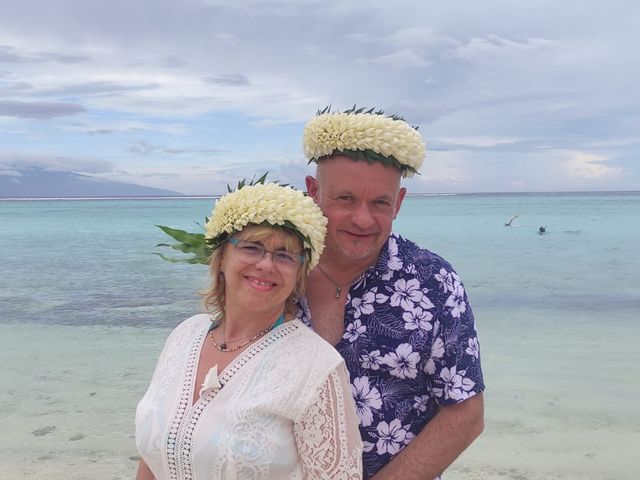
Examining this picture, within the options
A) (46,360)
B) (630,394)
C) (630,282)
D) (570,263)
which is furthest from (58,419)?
(570,263)

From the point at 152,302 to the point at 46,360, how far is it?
4.02 meters

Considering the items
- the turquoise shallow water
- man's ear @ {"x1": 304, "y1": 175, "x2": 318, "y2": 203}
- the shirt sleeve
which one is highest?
man's ear @ {"x1": 304, "y1": 175, "x2": 318, "y2": 203}

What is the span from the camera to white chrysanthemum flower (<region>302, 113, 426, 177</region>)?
90.5 inches

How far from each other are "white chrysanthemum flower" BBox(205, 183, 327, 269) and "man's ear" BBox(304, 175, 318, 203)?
26cm

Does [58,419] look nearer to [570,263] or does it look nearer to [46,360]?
[46,360]

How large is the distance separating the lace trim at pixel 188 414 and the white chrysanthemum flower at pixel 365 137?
628 mm

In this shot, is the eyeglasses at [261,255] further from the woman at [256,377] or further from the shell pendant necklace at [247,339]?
the shell pendant necklace at [247,339]

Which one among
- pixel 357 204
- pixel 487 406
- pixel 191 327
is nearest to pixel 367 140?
pixel 357 204

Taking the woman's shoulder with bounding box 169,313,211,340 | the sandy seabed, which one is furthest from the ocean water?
the woman's shoulder with bounding box 169,313,211,340

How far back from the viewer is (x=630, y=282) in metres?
15.3

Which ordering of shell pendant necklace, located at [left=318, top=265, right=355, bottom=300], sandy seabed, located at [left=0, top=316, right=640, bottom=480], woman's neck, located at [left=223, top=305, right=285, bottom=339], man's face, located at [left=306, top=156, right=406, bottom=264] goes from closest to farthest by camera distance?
woman's neck, located at [left=223, top=305, right=285, bottom=339] → man's face, located at [left=306, top=156, right=406, bottom=264] → shell pendant necklace, located at [left=318, top=265, right=355, bottom=300] → sandy seabed, located at [left=0, top=316, right=640, bottom=480]

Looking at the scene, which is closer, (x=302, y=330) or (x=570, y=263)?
(x=302, y=330)

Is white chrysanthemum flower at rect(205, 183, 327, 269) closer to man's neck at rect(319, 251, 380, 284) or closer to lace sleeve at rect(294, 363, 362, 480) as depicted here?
man's neck at rect(319, 251, 380, 284)

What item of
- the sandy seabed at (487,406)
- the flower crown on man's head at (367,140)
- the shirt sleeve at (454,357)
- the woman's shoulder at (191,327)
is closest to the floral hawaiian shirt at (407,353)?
the shirt sleeve at (454,357)
